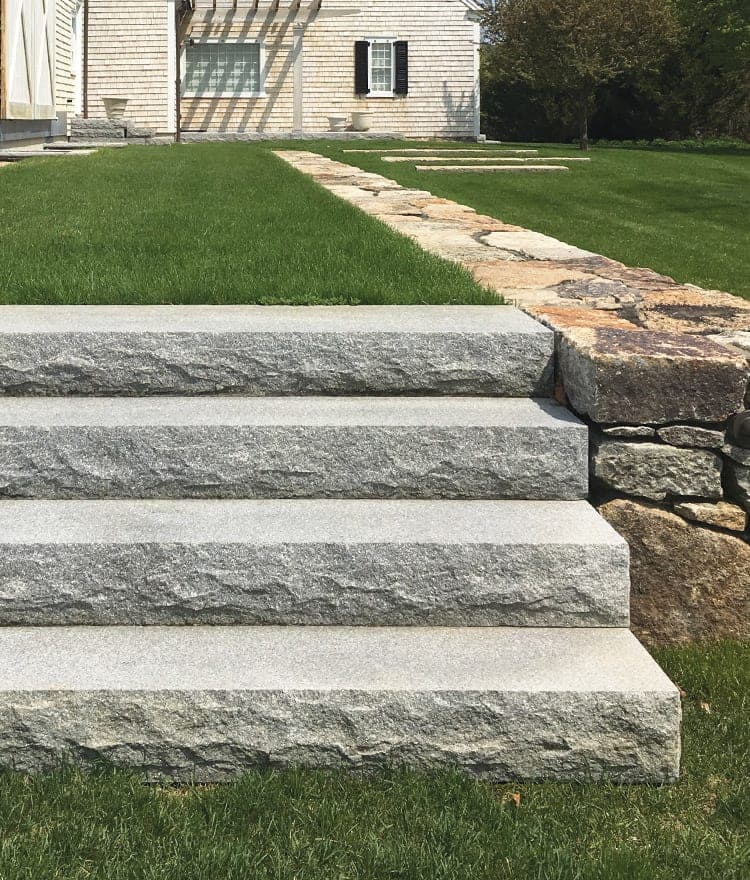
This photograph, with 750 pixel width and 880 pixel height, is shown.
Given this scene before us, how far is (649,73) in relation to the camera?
27.3m

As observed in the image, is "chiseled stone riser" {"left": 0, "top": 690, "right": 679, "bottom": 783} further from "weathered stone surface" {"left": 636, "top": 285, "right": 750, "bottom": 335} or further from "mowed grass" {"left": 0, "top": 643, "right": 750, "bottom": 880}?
"weathered stone surface" {"left": 636, "top": 285, "right": 750, "bottom": 335}

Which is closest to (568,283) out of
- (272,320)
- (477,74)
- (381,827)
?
(272,320)

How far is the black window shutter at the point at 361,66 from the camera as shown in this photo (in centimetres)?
2355

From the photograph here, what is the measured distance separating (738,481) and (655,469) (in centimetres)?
22

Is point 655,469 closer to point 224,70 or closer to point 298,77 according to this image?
point 298,77

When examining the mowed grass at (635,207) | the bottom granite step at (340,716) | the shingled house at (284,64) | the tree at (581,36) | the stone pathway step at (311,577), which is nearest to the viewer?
the bottom granite step at (340,716)

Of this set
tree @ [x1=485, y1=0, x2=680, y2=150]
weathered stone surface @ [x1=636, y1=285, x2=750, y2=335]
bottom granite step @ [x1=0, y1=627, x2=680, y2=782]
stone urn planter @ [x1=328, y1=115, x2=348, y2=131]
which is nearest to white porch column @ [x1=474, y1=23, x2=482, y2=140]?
tree @ [x1=485, y1=0, x2=680, y2=150]

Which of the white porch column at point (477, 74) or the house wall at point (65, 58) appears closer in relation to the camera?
the house wall at point (65, 58)

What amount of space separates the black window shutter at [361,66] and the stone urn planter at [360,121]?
2.12 ft

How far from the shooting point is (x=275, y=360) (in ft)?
10.1

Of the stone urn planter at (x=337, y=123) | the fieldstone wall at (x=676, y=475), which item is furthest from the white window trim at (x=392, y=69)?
the fieldstone wall at (x=676, y=475)

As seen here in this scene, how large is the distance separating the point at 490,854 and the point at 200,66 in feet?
78.7

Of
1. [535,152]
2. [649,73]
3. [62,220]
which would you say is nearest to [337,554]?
[62,220]

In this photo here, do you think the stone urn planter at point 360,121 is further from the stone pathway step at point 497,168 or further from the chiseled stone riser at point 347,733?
the chiseled stone riser at point 347,733
